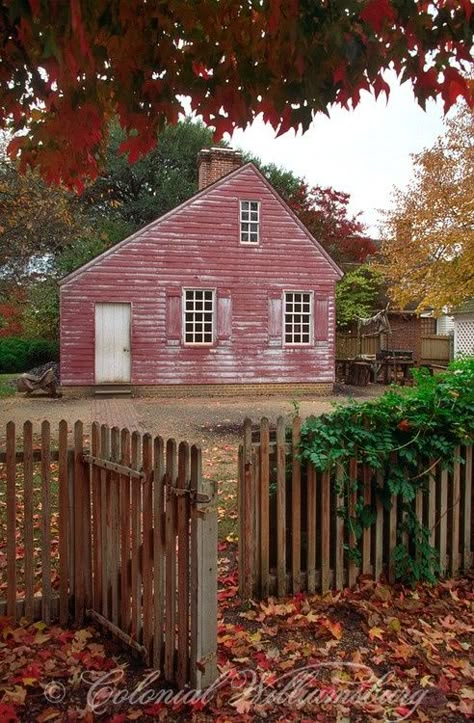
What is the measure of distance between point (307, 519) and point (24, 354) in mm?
25773

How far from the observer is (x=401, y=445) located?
4141mm

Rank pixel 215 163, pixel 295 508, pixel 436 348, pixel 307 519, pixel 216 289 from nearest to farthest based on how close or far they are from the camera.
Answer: pixel 295 508 < pixel 307 519 < pixel 216 289 < pixel 215 163 < pixel 436 348

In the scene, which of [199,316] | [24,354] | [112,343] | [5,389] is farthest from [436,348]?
[5,389]

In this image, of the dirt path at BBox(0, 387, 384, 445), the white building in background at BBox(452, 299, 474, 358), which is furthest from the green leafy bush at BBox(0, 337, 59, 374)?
the white building in background at BBox(452, 299, 474, 358)

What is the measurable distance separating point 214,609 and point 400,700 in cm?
106

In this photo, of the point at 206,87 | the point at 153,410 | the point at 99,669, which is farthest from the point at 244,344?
the point at 99,669

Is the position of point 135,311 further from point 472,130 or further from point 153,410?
point 472,130

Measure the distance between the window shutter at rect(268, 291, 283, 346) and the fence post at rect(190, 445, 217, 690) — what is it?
16.1 m

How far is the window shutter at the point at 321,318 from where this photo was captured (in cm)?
1930

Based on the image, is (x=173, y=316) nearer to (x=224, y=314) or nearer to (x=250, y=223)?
(x=224, y=314)

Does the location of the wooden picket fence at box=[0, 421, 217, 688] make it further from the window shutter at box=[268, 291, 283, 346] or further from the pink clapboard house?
the window shutter at box=[268, 291, 283, 346]

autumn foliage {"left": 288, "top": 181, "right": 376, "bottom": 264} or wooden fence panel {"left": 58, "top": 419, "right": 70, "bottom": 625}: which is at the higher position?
autumn foliage {"left": 288, "top": 181, "right": 376, "bottom": 264}

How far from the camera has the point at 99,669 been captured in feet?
10.3

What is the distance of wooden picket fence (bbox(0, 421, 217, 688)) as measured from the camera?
2877mm
